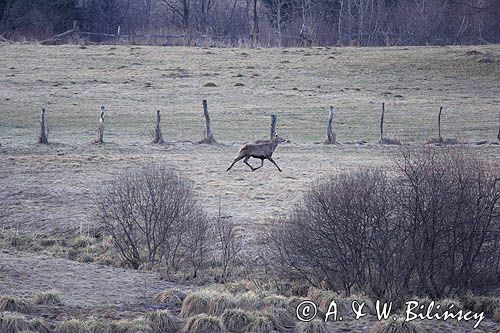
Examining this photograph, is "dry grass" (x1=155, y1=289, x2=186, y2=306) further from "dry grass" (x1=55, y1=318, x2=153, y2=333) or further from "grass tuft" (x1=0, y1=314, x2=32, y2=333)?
"grass tuft" (x1=0, y1=314, x2=32, y2=333)

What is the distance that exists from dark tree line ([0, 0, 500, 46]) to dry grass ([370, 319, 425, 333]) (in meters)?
47.6

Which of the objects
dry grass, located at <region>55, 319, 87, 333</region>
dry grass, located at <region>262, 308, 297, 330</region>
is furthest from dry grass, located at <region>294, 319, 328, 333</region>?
dry grass, located at <region>55, 319, 87, 333</region>

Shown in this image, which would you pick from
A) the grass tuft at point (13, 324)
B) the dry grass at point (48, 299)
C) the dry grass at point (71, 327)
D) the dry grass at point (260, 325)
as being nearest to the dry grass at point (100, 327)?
the dry grass at point (71, 327)

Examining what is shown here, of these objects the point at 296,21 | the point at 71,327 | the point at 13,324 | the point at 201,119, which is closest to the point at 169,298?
the point at 71,327

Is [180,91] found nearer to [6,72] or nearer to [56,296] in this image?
[6,72]

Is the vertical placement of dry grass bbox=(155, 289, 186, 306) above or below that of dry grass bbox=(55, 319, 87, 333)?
below

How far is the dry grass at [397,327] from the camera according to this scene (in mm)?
12477

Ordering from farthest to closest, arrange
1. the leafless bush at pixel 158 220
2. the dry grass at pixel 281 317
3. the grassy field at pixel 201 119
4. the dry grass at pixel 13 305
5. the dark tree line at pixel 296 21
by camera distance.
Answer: the dark tree line at pixel 296 21
the grassy field at pixel 201 119
the leafless bush at pixel 158 220
the dry grass at pixel 13 305
the dry grass at pixel 281 317

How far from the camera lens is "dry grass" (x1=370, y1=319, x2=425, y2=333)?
12477 millimetres

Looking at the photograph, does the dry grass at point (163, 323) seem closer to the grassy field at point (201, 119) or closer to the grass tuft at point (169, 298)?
the grassy field at point (201, 119)

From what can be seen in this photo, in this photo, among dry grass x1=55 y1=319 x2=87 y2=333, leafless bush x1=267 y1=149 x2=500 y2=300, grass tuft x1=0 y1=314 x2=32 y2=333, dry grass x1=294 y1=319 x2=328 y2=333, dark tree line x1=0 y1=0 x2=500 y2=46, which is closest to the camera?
grass tuft x1=0 y1=314 x2=32 y2=333

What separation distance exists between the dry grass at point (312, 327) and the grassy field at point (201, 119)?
274cm

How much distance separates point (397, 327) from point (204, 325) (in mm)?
2685

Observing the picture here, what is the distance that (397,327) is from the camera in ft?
41.0
